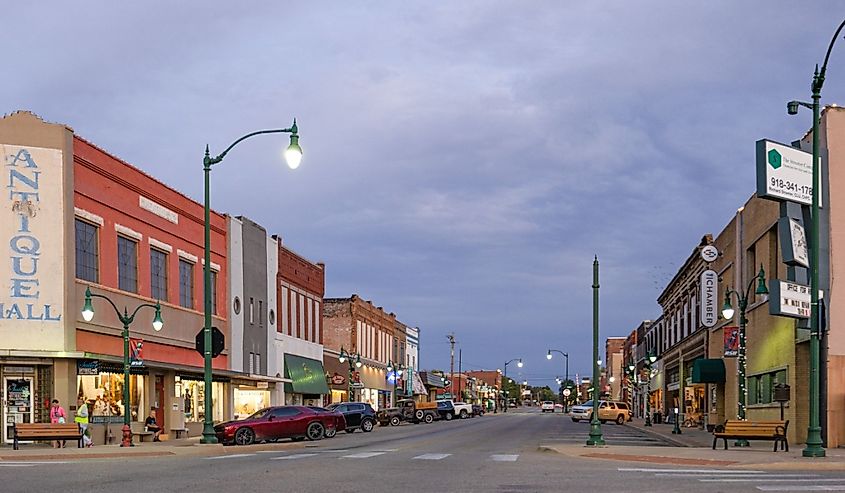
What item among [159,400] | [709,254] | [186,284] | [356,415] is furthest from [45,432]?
[709,254]

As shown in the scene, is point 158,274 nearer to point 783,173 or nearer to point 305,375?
point 305,375

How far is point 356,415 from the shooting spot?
50594 mm

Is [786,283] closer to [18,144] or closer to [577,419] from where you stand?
[18,144]

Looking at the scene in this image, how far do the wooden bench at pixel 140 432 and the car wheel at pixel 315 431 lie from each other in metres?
5.93

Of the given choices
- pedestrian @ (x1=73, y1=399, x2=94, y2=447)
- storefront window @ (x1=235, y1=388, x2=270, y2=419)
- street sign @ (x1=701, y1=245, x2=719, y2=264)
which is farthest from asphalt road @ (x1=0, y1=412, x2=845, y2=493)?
storefront window @ (x1=235, y1=388, x2=270, y2=419)

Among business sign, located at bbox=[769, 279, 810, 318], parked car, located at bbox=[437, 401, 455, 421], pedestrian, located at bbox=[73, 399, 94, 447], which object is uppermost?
business sign, located at bbox=[769, 279, 810, 318]

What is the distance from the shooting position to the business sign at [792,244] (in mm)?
29328

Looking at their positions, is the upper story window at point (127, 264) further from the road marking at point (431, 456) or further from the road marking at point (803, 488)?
the road marking at point (803, 488)

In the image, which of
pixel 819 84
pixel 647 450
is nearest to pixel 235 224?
pixel 647 450

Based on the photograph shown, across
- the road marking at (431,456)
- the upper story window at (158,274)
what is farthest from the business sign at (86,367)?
the road marking at (431,456)

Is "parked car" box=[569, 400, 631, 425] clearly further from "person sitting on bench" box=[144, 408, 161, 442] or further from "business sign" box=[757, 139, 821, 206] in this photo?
"business sign" box=[757, 139, 821, 206]

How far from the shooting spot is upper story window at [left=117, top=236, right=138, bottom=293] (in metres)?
41.1

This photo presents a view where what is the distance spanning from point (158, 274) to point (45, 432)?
14.8 metres

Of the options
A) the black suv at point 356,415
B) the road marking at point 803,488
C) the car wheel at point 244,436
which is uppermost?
the road marking at point 803,488
